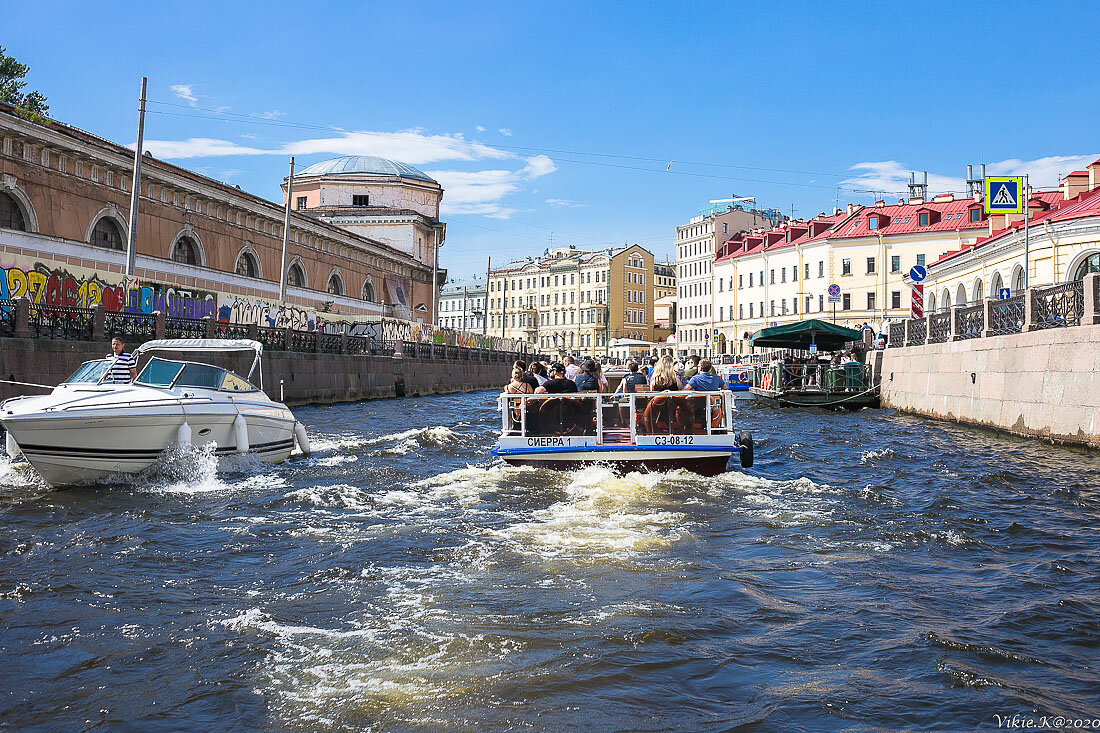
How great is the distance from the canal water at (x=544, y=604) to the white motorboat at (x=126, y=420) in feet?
1.22

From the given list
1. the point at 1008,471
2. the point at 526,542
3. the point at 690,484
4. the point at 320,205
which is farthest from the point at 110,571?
the point at 320,205

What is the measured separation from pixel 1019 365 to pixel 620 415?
452 inches

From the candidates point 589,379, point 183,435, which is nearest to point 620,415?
point 589,379

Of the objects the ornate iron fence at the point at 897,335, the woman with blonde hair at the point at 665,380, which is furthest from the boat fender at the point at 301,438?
the ornate iron fence at the point at 897,335

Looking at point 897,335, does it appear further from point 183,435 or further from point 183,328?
point 183,435

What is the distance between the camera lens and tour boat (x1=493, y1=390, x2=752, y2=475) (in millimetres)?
13070

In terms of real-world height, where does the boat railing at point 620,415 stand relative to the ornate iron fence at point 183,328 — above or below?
below

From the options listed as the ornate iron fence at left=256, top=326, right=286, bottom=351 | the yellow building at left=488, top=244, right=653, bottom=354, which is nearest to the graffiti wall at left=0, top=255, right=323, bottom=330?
the ornate iron fence at left=256, top=326, right=286, bottom=351

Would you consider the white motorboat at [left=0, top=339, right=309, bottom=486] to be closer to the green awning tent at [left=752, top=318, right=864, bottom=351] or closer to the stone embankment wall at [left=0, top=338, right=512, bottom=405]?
the stone embankment wall at [left=0, top=338, right=512, bottom=405]

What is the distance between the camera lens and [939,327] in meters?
28.7

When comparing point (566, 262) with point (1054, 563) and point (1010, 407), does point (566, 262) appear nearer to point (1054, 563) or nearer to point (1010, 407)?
point (1010, 407)

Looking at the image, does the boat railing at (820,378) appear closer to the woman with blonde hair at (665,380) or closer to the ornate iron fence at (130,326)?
the woman with blonde hair at (665,380)

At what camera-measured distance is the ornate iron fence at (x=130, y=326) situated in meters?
24.6

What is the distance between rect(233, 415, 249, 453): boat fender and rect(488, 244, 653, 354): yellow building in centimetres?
10568
